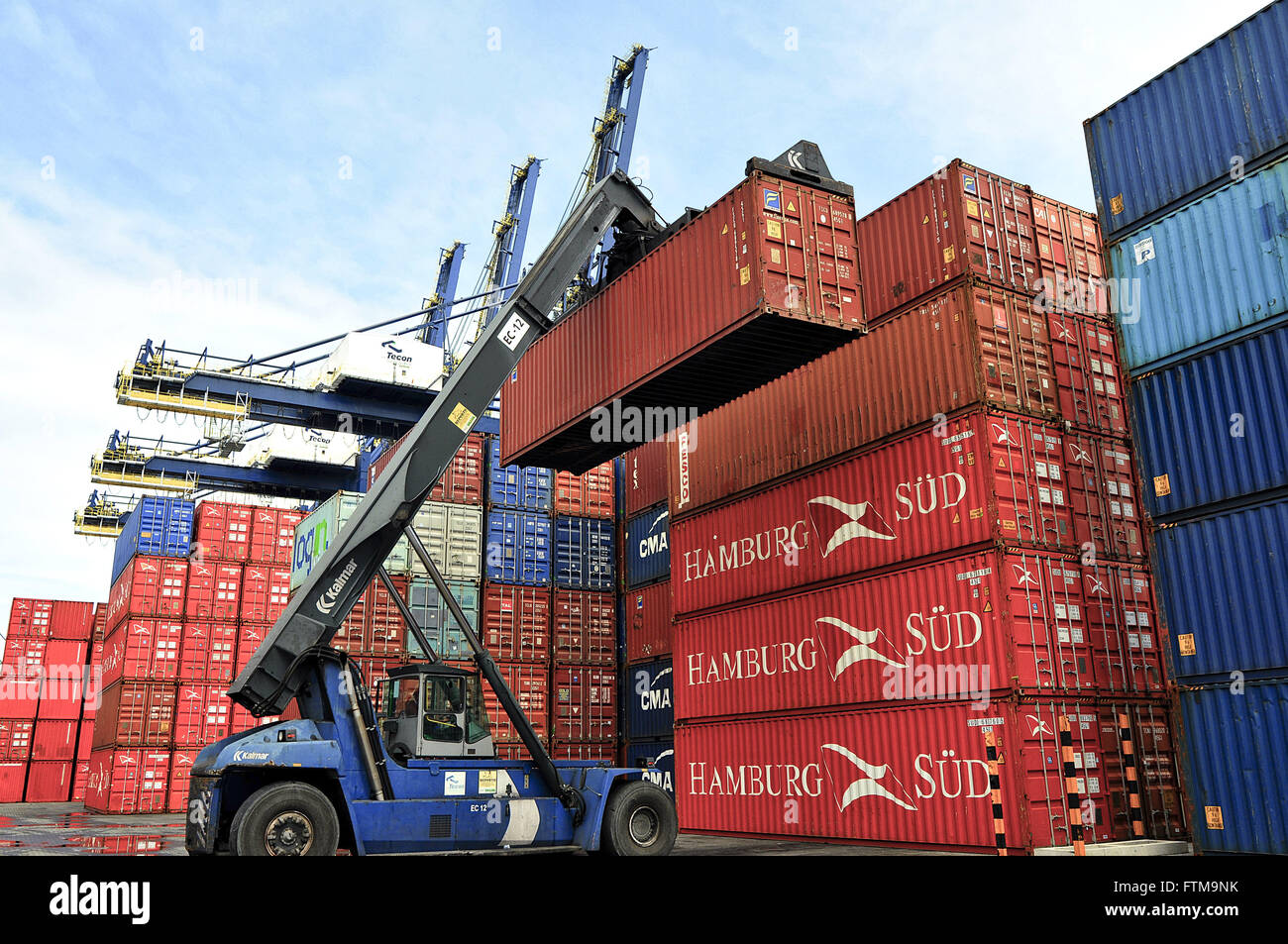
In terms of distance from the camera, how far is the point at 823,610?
1510 cm

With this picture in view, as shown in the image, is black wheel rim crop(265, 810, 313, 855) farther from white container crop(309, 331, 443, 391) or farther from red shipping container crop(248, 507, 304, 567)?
red shipping container crop(248, 507, 304, 567)

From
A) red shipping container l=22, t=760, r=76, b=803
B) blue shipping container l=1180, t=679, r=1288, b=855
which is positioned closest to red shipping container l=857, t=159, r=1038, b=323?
blue shipping container l=1180, t=679, r=1288, b=855

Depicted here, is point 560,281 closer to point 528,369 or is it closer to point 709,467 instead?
point 528,369

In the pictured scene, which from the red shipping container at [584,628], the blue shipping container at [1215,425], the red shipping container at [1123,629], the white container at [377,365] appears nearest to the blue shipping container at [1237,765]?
the red shipping container at [1123,629]

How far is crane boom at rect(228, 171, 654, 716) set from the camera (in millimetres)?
Answer: 12047

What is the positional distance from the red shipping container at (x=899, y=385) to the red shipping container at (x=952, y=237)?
0.38 metres

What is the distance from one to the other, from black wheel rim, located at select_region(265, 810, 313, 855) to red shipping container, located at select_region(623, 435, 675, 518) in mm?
13152

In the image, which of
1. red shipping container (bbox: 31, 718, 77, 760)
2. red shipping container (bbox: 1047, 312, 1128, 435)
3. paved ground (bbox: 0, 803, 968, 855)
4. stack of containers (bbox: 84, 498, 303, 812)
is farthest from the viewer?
red shipping container (bbox: 31, 718, 77, 760)

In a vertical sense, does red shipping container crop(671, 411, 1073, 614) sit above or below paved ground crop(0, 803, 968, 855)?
above

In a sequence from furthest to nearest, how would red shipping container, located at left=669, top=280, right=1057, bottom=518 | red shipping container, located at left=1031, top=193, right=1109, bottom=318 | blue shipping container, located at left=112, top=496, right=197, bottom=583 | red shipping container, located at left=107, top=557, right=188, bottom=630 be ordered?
blue shipping container, located at left=112, top=496, right=197, bottom=583 → red shipping container, located at left=107, top=557, right=188, bottom=630 → red shipping container, located at left=1031, top=193, right=1109, bottom=318 → red shipping container, located at left=669, top=280, right=1057, bottom=518

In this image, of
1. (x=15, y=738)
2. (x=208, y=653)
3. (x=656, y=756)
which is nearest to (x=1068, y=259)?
(x=656, y=756)

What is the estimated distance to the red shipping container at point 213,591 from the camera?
Answer: 31.6m

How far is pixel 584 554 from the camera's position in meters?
25.2

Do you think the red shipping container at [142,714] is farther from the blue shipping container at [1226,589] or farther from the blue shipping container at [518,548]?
the blue shipping container at [1226,589]
